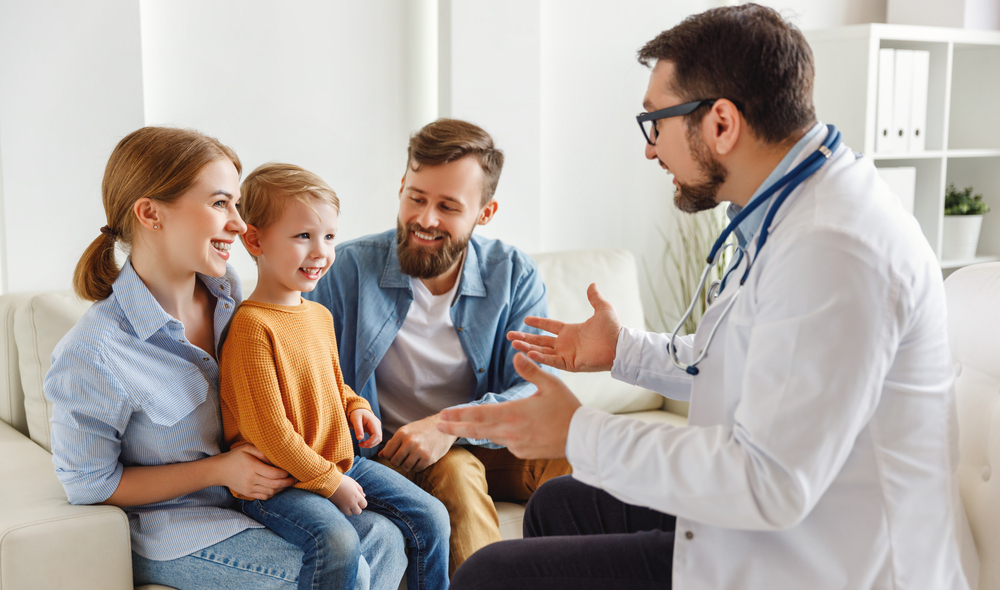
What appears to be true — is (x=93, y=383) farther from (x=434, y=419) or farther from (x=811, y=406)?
(x=811, y=406)

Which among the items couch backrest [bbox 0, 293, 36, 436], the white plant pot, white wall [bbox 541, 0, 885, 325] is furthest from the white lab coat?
the white plant pot

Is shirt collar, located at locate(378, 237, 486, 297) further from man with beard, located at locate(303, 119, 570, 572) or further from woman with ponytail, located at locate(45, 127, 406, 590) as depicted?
woman with ponytail, located at locate(45, 127, 406, 590)

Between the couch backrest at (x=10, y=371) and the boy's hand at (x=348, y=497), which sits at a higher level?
the couch backrest at (x=10, y=371)

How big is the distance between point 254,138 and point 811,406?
1.99m

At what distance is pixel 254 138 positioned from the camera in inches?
96.7

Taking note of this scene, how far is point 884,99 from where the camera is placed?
9.93ft

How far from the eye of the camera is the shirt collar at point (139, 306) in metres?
1.46

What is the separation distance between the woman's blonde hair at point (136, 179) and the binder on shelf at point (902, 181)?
2.59 m

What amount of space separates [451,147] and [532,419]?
3.29 feet

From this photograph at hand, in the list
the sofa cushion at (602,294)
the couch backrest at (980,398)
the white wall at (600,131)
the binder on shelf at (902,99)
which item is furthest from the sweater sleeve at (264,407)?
the binder on shelf at (902,99)

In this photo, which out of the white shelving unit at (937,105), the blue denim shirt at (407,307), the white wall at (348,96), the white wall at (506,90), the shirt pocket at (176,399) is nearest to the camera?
the shirt pocket at (176,399)

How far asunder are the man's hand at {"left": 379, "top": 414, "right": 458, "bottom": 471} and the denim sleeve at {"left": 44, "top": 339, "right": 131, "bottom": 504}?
23.6 inches

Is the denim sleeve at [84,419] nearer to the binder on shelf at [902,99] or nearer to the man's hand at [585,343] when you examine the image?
the man's hand at [585,343]

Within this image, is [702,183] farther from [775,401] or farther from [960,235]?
[960,235]
